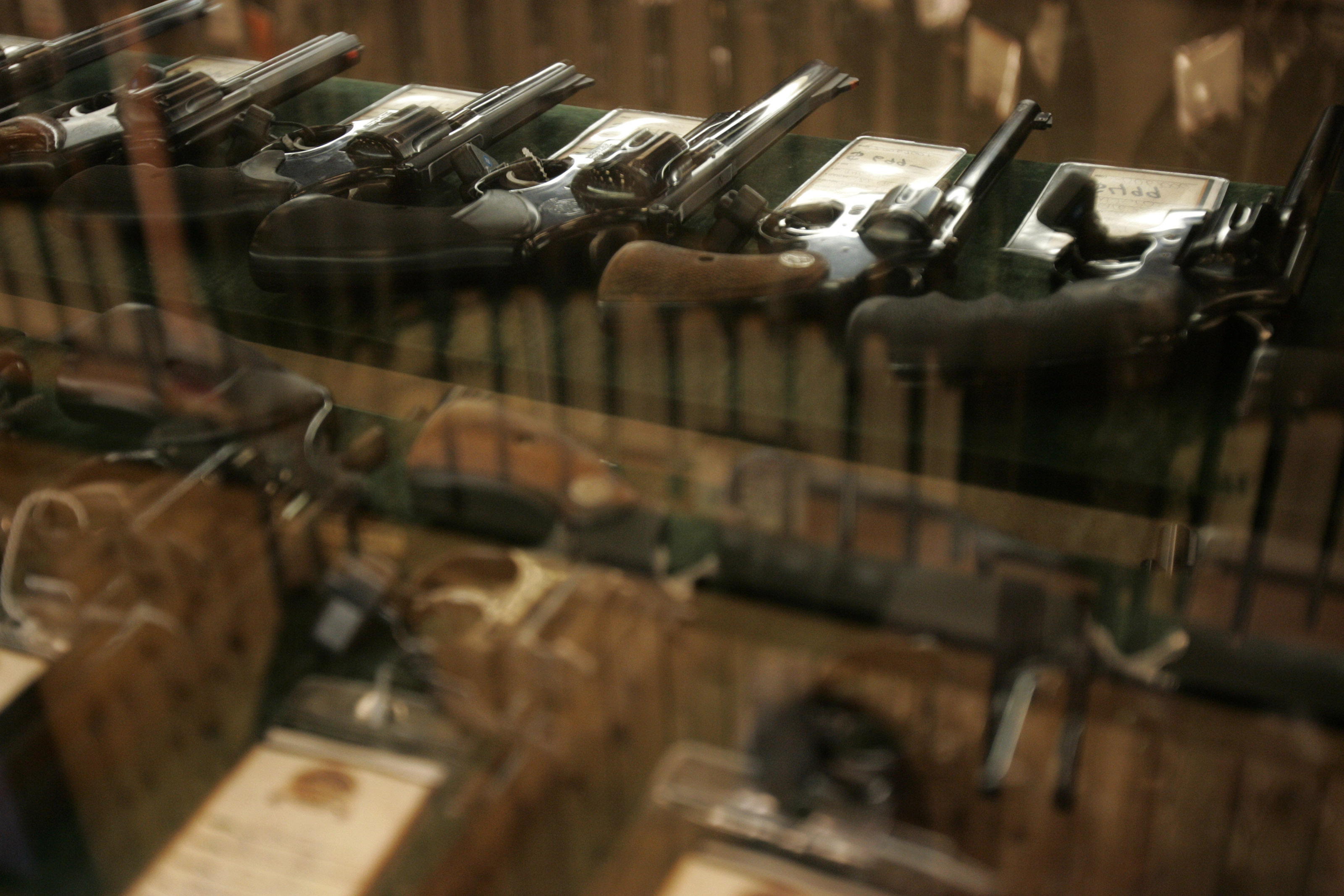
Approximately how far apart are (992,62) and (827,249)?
156 mm

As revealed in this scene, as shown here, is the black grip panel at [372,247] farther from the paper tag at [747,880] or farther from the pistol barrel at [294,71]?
the paper tag at [747,880]

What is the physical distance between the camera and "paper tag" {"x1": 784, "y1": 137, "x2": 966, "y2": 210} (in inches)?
32.6

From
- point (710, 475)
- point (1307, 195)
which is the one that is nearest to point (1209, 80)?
point (1307, 195)

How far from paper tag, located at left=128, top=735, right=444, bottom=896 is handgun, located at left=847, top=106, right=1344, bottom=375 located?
1.14 ft

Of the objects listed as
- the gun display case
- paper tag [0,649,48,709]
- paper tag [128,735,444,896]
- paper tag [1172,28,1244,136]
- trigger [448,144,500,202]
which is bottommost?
paper tag [128,735,444,896]

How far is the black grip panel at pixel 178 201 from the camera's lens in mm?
889

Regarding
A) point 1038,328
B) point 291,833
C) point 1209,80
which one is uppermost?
point 1209,80

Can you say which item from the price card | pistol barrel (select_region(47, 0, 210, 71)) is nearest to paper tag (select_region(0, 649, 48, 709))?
the price card

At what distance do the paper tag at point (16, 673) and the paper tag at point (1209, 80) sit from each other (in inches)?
27.0

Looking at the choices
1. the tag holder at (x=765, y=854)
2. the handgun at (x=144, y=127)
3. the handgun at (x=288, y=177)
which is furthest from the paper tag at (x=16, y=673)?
the handgun at (x=144, y=127)

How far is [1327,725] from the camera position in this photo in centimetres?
47

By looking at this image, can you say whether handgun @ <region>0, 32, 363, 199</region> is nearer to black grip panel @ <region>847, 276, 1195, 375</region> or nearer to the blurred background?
the blurred background

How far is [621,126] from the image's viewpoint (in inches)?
38.7

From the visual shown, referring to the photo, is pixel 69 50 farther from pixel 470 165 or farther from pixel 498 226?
pixel 498 226
